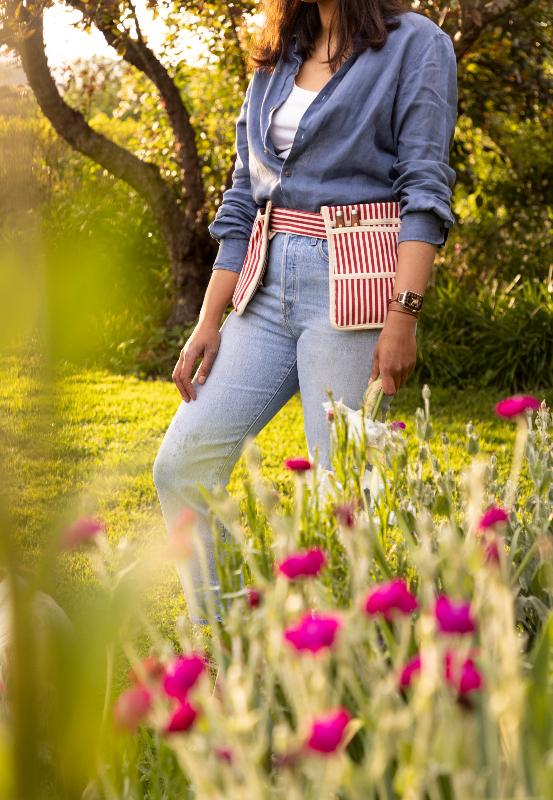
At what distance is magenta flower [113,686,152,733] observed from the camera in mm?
964

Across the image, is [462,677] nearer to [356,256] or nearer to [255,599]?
[255,599]

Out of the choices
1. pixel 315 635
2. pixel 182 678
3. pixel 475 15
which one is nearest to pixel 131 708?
pixel 182 678

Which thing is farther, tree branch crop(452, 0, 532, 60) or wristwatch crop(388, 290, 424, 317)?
tree branch crop(452, 0, 532, 60)

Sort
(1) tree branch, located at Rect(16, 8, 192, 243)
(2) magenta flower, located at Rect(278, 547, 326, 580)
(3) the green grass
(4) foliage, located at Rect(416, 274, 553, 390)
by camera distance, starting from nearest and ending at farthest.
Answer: (3) the green grass → (2) magenta flower, located at Rect(278, 547, 326, 580) → (4) foliage, located at Rect(416, 274, 553, 390) → (1) tree branch, located at Rect(16, 8, 192, 243)

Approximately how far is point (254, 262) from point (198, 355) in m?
0.29

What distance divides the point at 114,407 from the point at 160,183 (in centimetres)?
267

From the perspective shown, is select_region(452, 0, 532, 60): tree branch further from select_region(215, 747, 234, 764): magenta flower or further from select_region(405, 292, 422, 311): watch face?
select_region(215, 747, 234, 764): magenta flower

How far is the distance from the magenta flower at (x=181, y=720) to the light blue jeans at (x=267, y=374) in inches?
53.3

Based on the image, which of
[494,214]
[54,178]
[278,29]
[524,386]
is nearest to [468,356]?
[524,386]

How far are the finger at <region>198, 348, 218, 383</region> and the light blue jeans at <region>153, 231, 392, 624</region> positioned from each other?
22 millimetres

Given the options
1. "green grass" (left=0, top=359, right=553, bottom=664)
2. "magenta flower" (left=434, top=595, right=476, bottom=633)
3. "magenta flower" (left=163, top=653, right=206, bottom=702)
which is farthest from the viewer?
"magenta flower" (left=163, top=653, right=206, bottom=702)

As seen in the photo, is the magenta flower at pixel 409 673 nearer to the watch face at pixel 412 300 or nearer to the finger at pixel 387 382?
the finger at pixel 387 382

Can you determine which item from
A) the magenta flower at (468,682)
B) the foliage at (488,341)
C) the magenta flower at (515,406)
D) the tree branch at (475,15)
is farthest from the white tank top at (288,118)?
the foliage at (488,341)

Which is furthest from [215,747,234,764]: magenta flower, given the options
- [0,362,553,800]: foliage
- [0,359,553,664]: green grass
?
[0,359,553,664]: green grass
